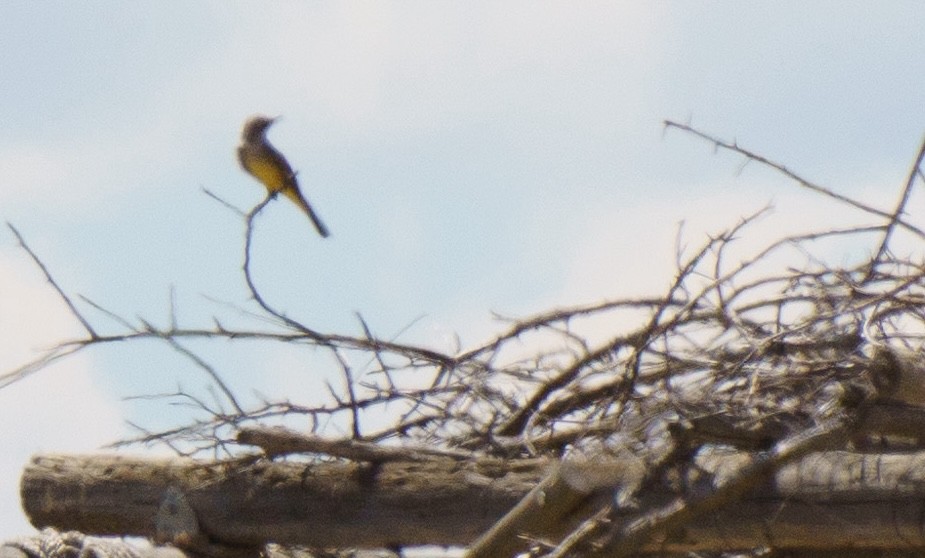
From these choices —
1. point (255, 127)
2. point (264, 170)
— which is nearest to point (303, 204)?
point (264, 170)

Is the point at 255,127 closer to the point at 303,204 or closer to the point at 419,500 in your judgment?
the point at 303,204

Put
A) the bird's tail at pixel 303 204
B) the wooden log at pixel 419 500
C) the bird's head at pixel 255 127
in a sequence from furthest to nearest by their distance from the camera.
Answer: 1. the bird's head at pixel 255 127
2. the bird's tail at pixel 303 204
3. the wooden log at pixel 419 500

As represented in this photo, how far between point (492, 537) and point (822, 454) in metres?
0.87

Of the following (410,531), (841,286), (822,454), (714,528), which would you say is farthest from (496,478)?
(841,286)

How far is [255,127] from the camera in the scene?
31.8 feet

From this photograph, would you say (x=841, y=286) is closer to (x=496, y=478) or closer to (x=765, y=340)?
(x=765, y=340)

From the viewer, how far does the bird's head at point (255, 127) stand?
374 inches

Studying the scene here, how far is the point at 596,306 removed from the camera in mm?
4887

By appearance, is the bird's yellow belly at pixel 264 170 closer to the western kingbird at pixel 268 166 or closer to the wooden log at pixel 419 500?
the western kingbird at pixel 268 166

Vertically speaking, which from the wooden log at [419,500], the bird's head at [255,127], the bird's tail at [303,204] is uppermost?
the bird's head at [255,127]

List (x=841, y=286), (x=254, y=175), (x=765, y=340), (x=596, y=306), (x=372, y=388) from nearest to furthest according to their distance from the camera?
(x=765, y=340), (x=841, y=286), (x=372, y=388), (x=596, y=306), (x=254, y=175)

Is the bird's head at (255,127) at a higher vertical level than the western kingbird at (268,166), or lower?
higher

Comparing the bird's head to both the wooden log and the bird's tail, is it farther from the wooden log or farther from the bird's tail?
the wooden log

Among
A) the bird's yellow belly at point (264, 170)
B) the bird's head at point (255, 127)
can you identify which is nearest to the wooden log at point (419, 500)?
the bird's yellow belly at point (264, 170)
